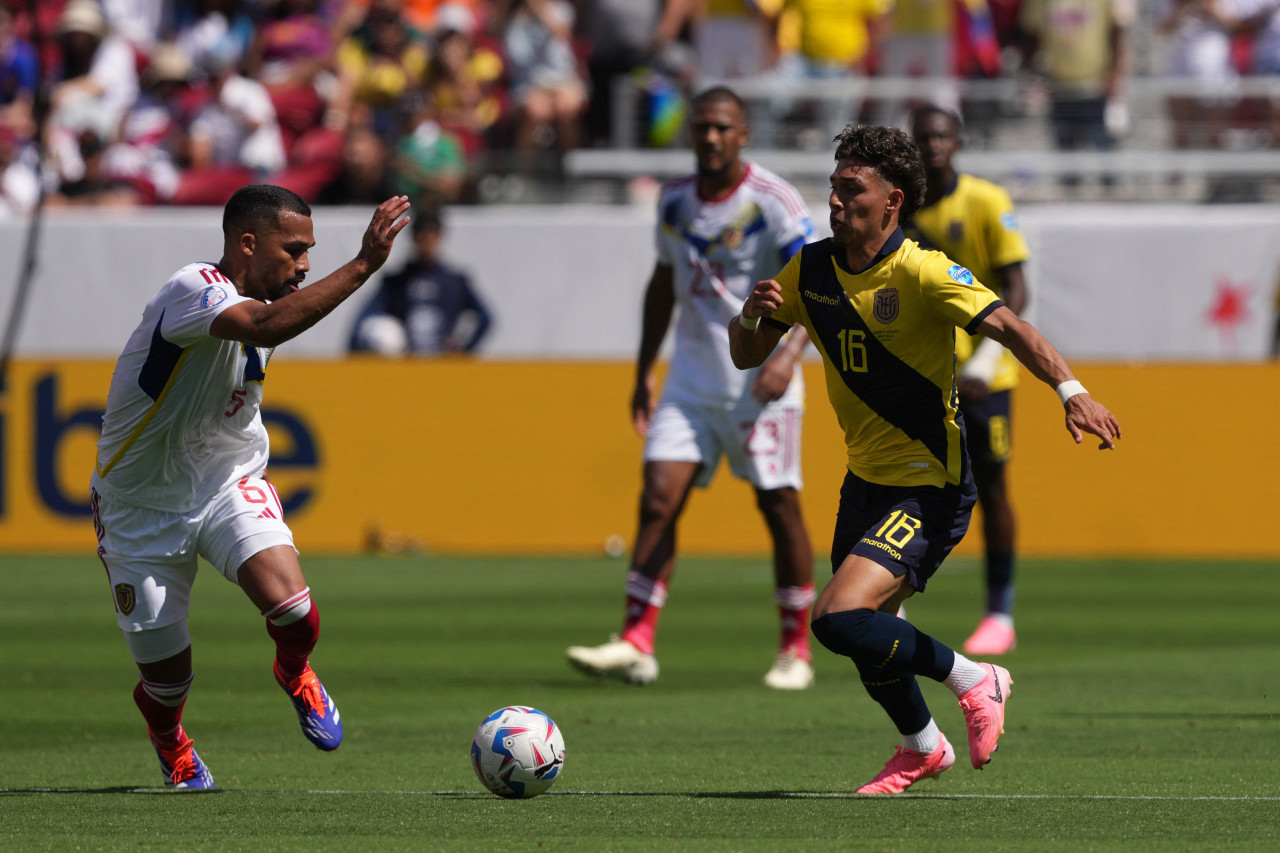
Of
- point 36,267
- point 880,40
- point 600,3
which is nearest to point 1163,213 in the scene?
point 880,40

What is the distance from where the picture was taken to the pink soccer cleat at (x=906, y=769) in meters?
6.21

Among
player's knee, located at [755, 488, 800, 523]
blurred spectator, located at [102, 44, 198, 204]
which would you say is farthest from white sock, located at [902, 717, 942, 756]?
blurred spectator, located at [102, 44, 198, 204]

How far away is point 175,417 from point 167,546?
17.1 inches

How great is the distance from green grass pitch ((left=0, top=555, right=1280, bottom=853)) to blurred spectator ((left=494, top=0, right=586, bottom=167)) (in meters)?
7.06

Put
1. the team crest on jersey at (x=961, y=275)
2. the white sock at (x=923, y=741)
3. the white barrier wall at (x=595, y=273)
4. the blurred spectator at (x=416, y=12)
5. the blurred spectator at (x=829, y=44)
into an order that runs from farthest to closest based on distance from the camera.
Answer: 1. the blurred spectator at (x=416, y=12)
2. the blurred spectator at (x=829, y=44)
3. the white barrier wall at (x=595, y=273)
4. the white sock at (x=923, y=741)
5. the team crest on jersey at (x=961, y=275)

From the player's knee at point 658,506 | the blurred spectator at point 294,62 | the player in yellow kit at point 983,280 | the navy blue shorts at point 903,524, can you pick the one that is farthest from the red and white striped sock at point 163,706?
the blurred spectator at point 294,62

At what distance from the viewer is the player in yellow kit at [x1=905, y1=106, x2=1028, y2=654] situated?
31.4 ft

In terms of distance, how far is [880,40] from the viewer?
63.5ft

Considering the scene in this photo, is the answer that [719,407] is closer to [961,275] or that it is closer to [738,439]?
[738,439]

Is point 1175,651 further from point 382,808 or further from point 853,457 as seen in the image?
point 382,808

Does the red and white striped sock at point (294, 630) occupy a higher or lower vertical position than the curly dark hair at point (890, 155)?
lower

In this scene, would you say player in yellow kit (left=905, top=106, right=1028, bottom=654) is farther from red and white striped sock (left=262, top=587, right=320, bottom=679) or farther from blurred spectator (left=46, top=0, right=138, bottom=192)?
blurred spectator (left=46, top=0, right=138, bottom=192)

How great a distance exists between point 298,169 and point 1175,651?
1171 cm

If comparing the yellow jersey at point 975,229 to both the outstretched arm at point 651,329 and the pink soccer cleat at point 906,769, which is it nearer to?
the outstretched arm at point 651,329
